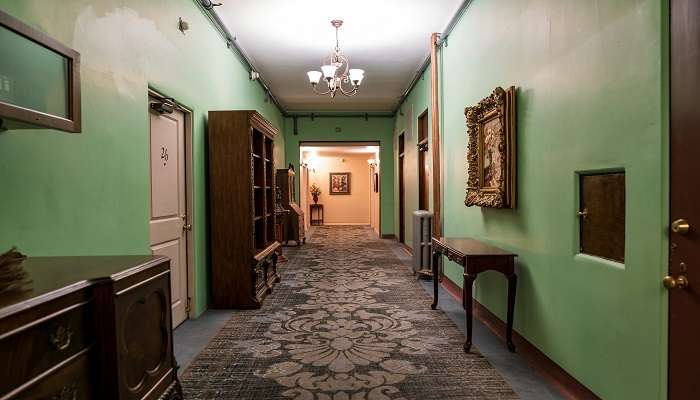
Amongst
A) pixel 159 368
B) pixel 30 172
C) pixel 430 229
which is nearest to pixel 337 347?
pixel 159 368

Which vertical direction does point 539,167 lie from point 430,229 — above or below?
above

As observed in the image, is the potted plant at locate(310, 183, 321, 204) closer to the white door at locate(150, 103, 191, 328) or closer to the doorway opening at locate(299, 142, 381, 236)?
the doorway opening at locate(299, 142, 381, 236)

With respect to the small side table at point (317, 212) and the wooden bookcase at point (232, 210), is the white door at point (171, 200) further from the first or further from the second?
the small side table at point (317, 212)

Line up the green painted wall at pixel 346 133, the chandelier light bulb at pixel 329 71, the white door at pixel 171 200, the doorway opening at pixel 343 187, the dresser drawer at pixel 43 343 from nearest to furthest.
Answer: the dresser drawer at pixel 43 343 < the white door at pixel 171 200 < the chandelier light bulb at pixel 329 71 < the green painted wall at pixel 346 133 < the doorway opening at pixel 343 187

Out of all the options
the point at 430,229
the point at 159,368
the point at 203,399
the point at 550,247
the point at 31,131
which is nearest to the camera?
the point at 159,368

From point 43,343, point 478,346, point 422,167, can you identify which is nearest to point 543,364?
point 478,346

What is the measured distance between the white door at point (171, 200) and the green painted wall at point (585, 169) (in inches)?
106

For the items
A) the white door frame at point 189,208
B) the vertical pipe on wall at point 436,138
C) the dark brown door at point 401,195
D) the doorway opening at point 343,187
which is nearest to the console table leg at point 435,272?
the vertical pipe on wall at point 436,138

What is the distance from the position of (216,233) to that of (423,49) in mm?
3673

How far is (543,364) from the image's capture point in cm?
265

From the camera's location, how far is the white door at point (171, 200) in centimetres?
330

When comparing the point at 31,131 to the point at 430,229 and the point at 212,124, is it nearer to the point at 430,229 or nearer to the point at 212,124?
the point at 212,124

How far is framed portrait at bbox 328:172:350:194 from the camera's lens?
1606 centimetres

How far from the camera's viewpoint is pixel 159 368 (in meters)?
1.71
